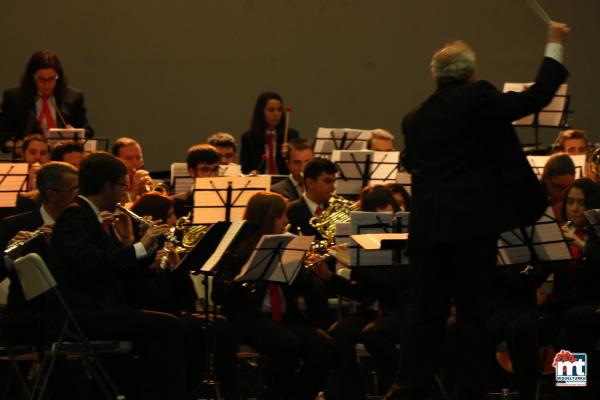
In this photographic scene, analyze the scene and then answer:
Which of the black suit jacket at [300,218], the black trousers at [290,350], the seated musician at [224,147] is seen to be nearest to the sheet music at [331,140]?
the seated musician at [224,147]

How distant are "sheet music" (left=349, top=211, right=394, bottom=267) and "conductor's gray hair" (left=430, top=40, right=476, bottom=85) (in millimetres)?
1589

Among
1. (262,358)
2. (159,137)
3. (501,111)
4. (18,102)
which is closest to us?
(501,111)

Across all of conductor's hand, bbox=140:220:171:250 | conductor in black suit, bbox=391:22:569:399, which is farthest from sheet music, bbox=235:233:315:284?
conductor in black suit, bbox=391:22:569:399

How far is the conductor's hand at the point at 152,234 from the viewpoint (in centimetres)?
561

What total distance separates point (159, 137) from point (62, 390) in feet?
17.7

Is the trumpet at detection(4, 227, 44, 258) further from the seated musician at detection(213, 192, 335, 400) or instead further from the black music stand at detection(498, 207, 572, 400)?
the black music stand at detection(498, 207, 572, 400)

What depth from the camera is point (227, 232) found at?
19.3ft

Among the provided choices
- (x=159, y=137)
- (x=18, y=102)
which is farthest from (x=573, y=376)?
(x=159, y=137)

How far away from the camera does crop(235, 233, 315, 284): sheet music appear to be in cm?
598

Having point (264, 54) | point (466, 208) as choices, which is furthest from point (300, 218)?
point (264, 54)

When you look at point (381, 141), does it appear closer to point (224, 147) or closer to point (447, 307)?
point (224, 147)

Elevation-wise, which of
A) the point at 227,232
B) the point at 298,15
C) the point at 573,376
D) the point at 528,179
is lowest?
the point at 573,376

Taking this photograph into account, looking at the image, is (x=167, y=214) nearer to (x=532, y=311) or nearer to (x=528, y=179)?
(x=532, y=311)

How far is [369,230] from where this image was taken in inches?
240
